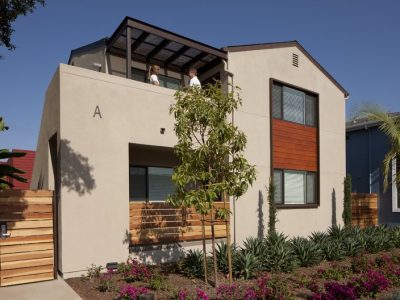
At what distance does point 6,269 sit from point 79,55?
9568 mm

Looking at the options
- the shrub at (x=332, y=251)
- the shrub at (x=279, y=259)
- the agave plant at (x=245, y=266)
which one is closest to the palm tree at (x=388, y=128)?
the shrub at (x=332, y=251)

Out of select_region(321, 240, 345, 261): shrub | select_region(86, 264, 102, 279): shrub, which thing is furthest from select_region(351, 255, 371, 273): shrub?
select_region(86, 264, 102, 279): shrub

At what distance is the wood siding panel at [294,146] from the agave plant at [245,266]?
5.05 m

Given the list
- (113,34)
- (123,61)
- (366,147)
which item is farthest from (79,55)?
(366,147)

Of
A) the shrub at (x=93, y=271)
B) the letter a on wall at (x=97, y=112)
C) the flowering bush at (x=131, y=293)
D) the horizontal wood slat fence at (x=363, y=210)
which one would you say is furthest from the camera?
the horizontal wood slat fence at (x=363, y=210)

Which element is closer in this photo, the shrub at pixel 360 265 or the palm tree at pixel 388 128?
the shrub at pixel 360 265

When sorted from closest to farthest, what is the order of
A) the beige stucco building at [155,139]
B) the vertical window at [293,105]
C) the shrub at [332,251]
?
the beige stucco building at [155,139], the shrub at [332,251], the vertical window at [293,105]

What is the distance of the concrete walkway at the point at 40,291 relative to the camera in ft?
23.6

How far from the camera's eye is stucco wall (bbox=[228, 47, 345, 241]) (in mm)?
12523

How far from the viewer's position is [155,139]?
1027 centimetres

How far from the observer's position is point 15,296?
7.22 metres

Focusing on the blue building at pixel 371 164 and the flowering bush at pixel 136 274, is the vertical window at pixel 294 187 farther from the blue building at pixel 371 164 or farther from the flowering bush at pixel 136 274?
the blue building at pixel 371 164

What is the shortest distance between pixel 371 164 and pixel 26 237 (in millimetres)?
18338

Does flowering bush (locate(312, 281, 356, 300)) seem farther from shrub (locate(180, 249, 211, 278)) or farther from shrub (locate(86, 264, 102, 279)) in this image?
shrub (locate(86, 264, 102, 279))
